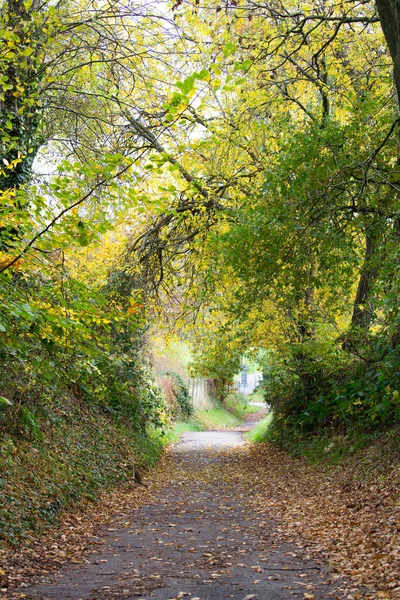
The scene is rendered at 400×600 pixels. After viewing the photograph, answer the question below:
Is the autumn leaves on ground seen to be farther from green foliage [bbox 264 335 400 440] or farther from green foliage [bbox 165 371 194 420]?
green foliage [bbox 165 371 194 420]

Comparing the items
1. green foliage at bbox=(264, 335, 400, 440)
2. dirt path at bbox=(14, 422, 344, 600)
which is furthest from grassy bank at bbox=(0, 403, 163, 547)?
green foliage at bbox=(264, 335, 400, 440)

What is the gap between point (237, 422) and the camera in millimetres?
39375

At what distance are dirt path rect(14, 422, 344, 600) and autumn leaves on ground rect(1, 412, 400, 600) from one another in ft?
0.12

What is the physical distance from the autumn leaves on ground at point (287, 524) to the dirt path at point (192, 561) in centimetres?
4

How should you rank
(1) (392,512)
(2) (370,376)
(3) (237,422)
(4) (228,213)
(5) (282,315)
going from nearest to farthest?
(1) (392,512) < (2) (370,376) < (4) (228,213) < (5) (282,315) < (3) (237,422)

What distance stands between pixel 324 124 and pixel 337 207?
1376mm

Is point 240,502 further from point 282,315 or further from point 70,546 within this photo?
point 282,315

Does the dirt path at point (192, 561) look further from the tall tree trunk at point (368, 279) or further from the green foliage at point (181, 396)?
the green foliage at point (181, 396)

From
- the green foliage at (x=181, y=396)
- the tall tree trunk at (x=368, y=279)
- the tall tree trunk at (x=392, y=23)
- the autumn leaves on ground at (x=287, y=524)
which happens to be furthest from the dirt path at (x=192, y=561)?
the green foliage at (x=181, y=396)

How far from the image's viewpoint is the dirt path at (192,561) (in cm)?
475

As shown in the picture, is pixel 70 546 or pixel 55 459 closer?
pixel 70 546

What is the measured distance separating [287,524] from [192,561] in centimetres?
223

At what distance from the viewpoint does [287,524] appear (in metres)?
7.71

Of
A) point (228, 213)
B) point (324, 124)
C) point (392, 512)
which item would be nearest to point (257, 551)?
point (392, 512)
